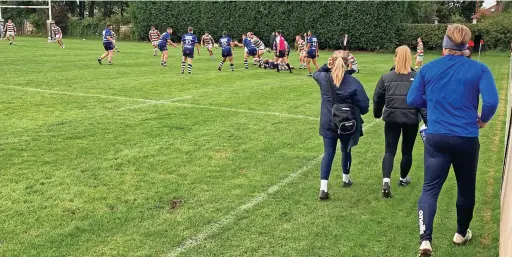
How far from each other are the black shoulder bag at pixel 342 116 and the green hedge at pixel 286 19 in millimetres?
35865

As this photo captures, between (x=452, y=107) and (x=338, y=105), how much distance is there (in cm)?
188

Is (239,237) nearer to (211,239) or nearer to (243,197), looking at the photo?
(211,239)

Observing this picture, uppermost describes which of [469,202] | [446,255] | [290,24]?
[290,24]

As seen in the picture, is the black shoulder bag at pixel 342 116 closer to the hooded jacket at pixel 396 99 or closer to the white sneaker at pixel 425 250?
the hooded jacket at pixel 396 99

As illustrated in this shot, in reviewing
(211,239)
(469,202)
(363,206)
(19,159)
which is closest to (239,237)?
(211,239)

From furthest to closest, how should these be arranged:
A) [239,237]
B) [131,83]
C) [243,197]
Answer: [131,83]
[243,197]
[239,237]

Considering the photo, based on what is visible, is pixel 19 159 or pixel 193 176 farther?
pixel 19 159

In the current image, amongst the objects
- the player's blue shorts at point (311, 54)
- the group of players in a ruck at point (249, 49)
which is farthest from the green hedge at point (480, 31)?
the player's blue shorts at point (311, 54)

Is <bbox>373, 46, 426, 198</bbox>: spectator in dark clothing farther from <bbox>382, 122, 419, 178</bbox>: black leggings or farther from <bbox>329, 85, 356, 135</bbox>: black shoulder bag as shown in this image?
<bbox>329, 85, 356, 135</bbox>: black shoulder bag

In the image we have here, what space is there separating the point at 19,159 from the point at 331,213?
475cm

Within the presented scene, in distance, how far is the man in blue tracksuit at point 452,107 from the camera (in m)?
4.27

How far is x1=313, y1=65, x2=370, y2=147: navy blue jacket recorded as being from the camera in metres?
6.10

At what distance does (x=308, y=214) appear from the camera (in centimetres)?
585

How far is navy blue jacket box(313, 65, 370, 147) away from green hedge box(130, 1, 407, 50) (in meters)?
35.7
